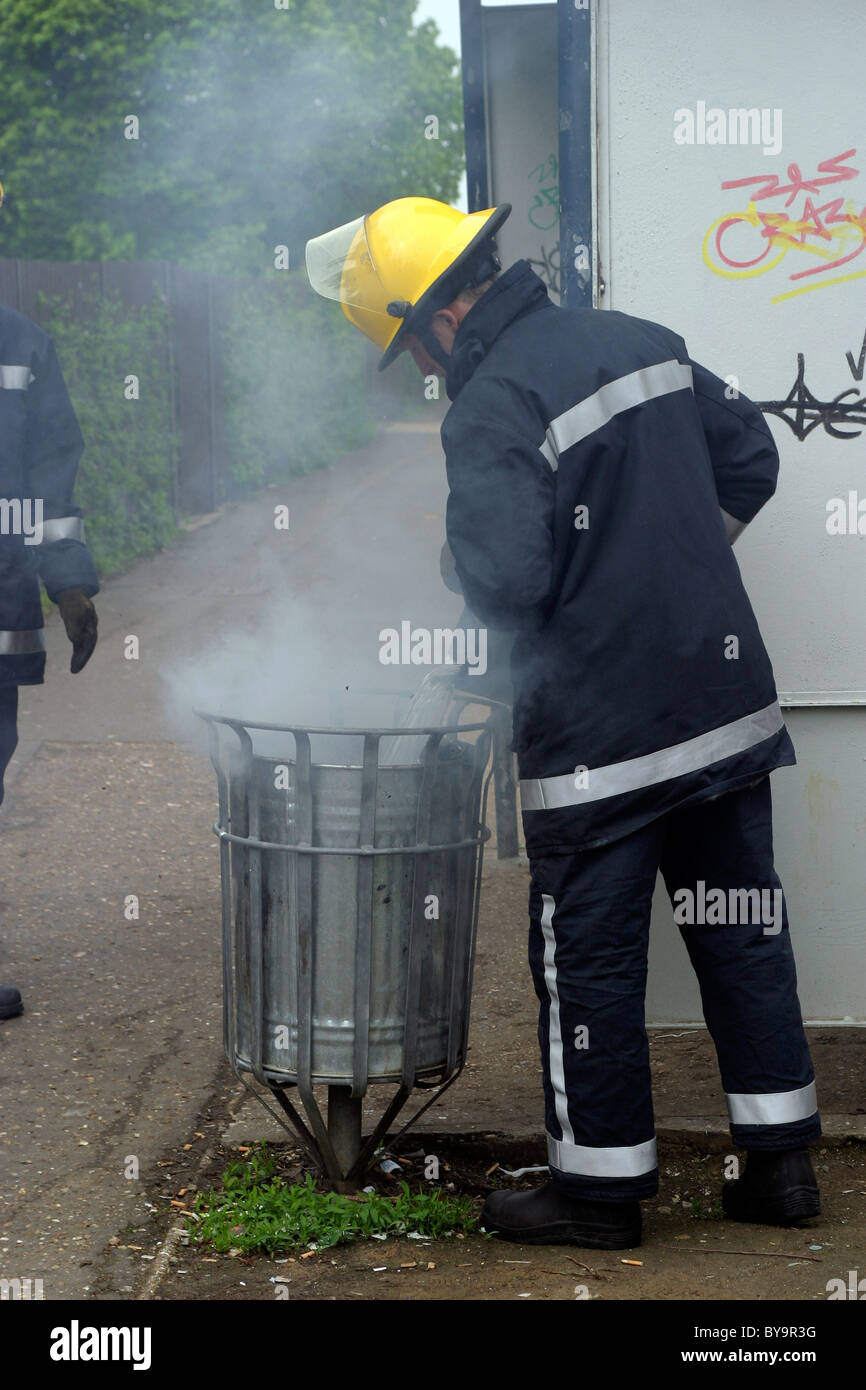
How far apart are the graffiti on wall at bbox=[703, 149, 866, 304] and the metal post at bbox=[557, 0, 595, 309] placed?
28cm

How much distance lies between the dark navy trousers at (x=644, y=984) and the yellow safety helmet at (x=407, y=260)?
3.36 ft

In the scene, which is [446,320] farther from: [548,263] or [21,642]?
[548,263]

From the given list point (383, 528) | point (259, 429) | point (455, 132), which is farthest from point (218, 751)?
point (455, 132)

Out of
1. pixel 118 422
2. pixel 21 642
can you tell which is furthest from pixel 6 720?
pixel 118 422

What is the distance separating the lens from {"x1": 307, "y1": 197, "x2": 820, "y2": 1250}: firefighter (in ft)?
8.95

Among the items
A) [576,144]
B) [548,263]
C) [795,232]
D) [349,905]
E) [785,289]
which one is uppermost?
[548,263]

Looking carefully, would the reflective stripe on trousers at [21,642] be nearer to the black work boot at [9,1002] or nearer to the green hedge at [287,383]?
the black work boot at [9,1002]

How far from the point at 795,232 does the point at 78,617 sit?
2060 millimetres

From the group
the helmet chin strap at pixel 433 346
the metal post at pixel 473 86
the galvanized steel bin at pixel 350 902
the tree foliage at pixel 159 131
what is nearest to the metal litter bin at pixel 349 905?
the galvanized steel bin at pixel 350 902

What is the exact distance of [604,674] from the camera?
9.10 ft

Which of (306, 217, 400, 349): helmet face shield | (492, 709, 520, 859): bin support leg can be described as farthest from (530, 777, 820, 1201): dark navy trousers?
(492, 709, 520, 859): bin support leg

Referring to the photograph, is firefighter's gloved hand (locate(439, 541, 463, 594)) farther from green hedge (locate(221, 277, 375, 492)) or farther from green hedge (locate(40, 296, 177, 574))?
green hedge (locate(221, 277, 375, 492))

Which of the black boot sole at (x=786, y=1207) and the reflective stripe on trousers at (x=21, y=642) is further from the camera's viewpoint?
the reflective stripe on trousers at (x=21, y=642)

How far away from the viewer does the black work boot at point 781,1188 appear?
9.64 ft
